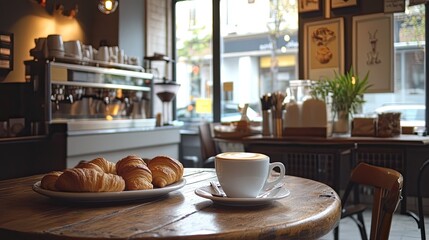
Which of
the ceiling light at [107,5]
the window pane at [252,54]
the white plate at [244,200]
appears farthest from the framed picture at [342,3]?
the white plate at [244,200]

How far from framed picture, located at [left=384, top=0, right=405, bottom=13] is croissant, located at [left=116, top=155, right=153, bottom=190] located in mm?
4107

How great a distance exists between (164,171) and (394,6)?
161 inches

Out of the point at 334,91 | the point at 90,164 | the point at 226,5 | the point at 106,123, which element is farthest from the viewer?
the point at 226,5

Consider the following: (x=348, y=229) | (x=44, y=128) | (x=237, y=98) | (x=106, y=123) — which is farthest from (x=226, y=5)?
(x=348, y=229)

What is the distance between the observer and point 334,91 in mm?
3445

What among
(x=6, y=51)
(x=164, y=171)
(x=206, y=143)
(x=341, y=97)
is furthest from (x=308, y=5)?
(x=164, y=171)

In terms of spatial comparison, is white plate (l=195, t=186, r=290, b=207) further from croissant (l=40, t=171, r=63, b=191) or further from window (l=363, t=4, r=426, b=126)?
window (l=363, t=4, r=426, b=126)

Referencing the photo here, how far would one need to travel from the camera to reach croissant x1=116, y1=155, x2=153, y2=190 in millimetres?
1086

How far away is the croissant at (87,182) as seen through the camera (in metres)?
1.02

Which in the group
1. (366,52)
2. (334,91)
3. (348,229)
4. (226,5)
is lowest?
(348,229)

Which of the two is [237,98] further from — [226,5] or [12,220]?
[12,220]

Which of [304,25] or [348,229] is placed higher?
[304,25]

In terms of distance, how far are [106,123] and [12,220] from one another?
3.48m

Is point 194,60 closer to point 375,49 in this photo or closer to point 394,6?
point 375,49
